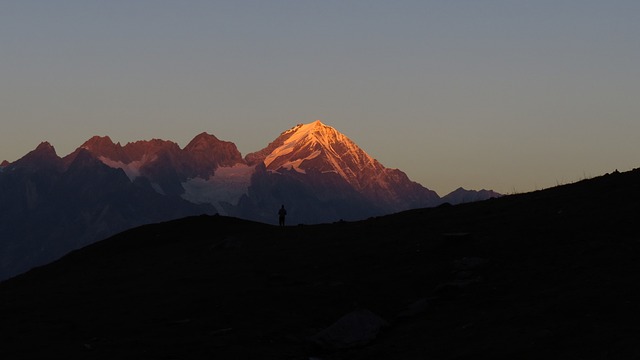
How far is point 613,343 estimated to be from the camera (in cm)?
3069

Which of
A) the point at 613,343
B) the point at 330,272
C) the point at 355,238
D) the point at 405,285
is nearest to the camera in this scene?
the point at 613,343

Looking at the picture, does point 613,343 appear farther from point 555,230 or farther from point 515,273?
point 555,230

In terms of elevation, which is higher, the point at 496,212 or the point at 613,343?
the point at 496,212

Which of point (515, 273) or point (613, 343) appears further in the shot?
point (515, 273)

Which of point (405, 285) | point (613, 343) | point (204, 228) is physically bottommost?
point (613, 343)

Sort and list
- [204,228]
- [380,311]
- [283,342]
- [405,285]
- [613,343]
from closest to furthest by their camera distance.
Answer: [613,343] < [283,342] < [380,311] < [405,285] < [204,228]

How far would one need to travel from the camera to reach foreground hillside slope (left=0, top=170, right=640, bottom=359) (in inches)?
1364

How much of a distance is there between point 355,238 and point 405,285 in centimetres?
1312

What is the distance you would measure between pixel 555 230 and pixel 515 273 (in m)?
6.74

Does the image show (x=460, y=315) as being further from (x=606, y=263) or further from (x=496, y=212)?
(x=496, y=212)

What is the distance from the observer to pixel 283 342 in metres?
37.2

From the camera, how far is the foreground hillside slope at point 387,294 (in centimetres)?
3466

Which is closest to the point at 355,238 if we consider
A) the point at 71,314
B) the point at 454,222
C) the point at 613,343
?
the point at 454,222

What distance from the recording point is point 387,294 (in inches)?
1668
